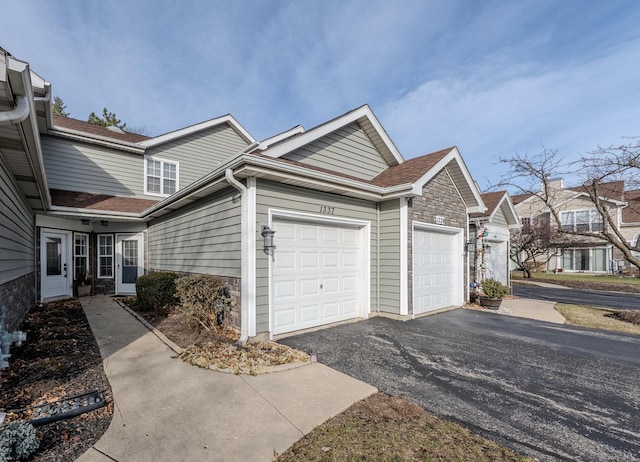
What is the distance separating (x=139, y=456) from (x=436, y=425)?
106 inches

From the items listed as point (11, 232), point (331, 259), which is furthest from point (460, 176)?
point (11, 232)

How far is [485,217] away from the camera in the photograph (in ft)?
36.8

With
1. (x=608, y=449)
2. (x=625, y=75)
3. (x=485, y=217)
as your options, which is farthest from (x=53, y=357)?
(x=625, y=75)

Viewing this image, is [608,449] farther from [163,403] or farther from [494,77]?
[494,77]

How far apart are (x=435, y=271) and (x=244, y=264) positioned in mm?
5702

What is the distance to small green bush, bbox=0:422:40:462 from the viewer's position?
2.26 meters

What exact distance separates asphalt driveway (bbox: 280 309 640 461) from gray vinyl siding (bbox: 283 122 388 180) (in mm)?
4162

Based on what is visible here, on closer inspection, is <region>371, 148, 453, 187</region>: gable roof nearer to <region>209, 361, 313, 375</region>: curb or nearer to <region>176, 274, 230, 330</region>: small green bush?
<region>176, 274, 230, 330</region>: small green bush

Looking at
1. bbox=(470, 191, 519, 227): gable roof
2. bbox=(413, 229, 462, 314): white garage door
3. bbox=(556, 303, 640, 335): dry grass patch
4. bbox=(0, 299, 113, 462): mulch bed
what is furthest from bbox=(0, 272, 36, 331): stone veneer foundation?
bbox=(470, 191, 519, 227): gable roof

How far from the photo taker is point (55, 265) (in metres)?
9.98

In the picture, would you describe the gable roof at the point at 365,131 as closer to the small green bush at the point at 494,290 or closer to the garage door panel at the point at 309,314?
the garage door panel at the point at 309,314

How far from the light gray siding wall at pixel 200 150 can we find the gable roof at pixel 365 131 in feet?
26.7

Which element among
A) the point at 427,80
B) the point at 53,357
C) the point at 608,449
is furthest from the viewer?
the point at 427,80

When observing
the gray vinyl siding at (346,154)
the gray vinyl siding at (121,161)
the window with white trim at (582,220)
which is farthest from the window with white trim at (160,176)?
the window with white trim at (582,220)
